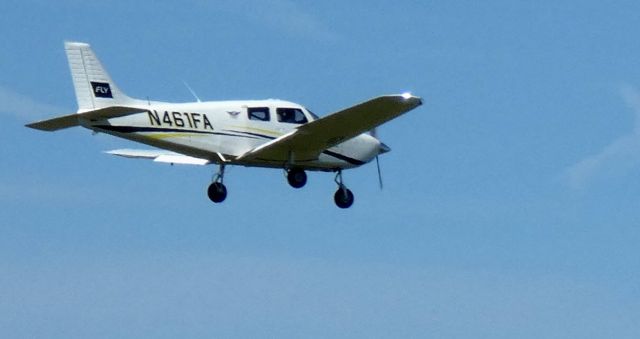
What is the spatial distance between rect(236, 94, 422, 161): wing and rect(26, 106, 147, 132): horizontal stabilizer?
146 inches

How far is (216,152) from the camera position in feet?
245

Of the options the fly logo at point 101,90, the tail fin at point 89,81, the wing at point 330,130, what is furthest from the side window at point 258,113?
the fly logo at point 101,90

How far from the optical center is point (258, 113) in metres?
75.2

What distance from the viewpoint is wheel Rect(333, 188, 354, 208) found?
77375mm

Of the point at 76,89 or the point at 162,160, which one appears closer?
the point at 76,89

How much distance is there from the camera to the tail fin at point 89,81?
240 ft

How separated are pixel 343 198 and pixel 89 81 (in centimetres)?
815

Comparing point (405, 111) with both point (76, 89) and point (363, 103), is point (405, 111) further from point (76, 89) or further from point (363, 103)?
point (76, 89)

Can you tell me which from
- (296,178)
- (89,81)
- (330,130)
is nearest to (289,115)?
(330,130)

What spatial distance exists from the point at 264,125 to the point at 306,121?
1248mm

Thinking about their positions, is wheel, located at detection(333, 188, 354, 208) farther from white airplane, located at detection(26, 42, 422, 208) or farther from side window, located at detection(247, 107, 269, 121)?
side window, located at detection(247, 107, 269, 121)

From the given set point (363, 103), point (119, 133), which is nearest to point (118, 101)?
point (119, 133)

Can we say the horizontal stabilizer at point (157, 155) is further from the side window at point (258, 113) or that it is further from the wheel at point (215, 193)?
the side window at point (258, 113)

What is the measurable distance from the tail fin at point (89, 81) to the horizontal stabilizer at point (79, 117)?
0.32 metres
